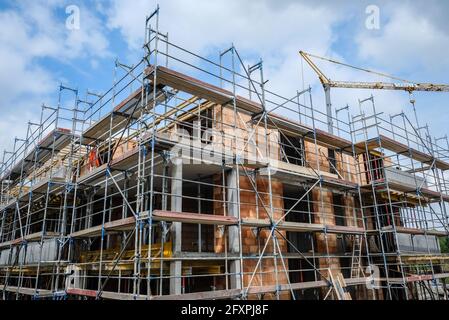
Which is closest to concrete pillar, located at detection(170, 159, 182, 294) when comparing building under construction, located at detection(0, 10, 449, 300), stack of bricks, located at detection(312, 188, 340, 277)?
building under construction, located at detection(0, 10, 449, 300)

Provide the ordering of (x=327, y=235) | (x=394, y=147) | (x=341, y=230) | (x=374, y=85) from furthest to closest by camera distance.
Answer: (x=374, y=85) < (x=394, y=147) < (x=327, y=235) < (x=341, y=230)

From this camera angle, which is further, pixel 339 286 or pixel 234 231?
pixel 339 286

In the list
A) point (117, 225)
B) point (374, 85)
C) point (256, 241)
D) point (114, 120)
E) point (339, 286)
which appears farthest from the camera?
point (374, 85)

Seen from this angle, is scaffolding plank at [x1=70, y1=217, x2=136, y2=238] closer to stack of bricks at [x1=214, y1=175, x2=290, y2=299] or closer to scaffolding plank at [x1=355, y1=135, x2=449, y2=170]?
stack of bricks at [x1=214, y1=175, x2=290, y2=299]

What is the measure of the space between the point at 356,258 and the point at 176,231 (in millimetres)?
8169

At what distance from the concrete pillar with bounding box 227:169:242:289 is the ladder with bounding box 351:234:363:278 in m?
5.67

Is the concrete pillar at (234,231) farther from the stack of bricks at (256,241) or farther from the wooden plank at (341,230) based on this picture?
the wooden plank at (341,230)

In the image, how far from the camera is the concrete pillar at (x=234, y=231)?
9.24 m

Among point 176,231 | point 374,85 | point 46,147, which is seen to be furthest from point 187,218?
point 374,85

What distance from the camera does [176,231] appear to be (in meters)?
8.55

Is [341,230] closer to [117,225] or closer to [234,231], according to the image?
[234,231]

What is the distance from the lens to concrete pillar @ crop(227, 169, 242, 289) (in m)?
9.24
